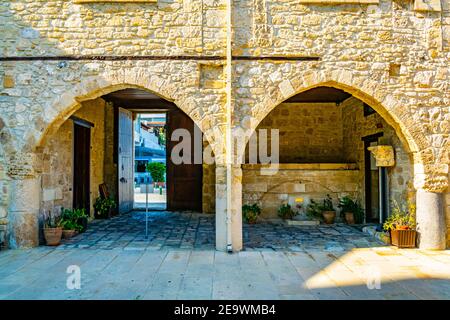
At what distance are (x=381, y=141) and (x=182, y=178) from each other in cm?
494

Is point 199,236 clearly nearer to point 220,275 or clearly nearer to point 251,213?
point 251,213

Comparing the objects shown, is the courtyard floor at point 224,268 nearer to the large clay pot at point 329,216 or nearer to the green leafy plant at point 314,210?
the large clay pot at point 329,216

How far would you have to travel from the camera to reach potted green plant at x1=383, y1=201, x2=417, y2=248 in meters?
4.79

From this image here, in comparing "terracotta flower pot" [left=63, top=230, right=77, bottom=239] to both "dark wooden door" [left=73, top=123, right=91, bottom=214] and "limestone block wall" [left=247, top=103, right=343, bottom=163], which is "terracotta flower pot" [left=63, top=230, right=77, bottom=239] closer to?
"dark wooden door" [left=73, top=123, right=91, bottom=214]

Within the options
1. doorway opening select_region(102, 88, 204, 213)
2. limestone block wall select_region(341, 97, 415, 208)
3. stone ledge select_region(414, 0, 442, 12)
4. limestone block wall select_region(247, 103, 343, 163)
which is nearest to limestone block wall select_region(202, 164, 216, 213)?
doorway opening select_region(102, 88, 204, 213)

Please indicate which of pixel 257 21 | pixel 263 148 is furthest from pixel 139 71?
pixel 263 148

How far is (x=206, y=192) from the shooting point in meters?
8.33

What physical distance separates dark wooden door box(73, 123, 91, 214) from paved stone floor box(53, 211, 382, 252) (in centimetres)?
56

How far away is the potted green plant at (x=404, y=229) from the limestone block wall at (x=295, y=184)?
2.05 metres

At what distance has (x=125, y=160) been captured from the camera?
835 cm

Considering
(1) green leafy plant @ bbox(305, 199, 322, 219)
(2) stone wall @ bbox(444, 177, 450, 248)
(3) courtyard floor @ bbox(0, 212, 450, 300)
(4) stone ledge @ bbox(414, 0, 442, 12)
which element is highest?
(4) stone ledge @ bbox(414, 0, 442, 12)

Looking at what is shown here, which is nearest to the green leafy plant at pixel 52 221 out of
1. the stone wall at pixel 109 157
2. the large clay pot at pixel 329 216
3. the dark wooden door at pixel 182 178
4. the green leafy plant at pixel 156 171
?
the stone wall at pixel 109 157

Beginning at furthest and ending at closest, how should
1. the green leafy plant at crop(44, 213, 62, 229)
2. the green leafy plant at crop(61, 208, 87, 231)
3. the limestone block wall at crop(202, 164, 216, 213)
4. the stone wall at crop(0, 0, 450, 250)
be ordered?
the limestone block wall at crop(202, 164, 216, 213) < the green leafy plant at crop(61, 208, 87, 231) < the green leafy plant at crop(44, 213, 62, 229) < the stone wall at crop(0, 0, 450, 250)

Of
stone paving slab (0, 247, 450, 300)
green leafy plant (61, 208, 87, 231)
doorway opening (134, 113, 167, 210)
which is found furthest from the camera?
doorway opening (134, 113, 167, 210)
